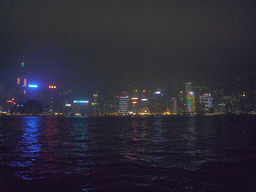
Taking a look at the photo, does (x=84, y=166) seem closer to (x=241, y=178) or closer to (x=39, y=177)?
(x=39, y=177)

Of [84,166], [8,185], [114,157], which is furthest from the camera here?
[114,157]

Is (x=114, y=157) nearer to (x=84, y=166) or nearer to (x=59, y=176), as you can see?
(x=84, y=166)

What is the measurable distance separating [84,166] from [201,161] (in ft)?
24.9

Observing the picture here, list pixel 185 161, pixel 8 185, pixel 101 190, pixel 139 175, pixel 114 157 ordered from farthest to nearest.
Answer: pixel 114 157
pixel 185 161
pixel 139 175
pixel 8 185
pixel 101 190

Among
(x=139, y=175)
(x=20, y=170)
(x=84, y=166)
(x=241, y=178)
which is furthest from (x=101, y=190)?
(x=241, y=178)

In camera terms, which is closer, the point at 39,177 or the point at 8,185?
the point at 8,185

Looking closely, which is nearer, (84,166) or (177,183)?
(177,183)

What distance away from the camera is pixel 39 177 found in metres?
10.0

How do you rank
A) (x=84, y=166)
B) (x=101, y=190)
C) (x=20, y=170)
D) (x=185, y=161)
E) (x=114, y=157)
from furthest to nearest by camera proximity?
(x=114, y=157) → (x=185, y=161) → (x=84, y=166) → (x=20, y=170) → (x=101, y=190)

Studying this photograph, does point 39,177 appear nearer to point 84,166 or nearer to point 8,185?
point 8,185

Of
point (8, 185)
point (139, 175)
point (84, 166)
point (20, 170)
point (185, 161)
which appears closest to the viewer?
point (8, 185)

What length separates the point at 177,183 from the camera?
9070 mm

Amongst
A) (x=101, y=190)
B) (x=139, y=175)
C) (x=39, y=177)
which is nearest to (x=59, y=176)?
(x=39, y=177)

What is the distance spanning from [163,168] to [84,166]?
4613mm
